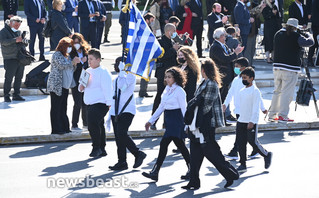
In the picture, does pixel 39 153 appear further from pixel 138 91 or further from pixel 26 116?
pixel 138 91

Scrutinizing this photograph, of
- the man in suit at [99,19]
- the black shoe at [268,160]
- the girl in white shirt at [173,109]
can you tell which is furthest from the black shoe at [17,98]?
the black shoe at [268,160]

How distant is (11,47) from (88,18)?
14.8 feet

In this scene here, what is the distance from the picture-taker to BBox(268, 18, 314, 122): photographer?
15.3 meters

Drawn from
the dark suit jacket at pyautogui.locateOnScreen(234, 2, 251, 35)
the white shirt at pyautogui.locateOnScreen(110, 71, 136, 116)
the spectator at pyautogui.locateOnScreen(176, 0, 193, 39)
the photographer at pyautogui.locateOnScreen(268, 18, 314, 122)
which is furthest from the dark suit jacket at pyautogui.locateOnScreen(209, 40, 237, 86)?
the spectator at pyautogui.locateOnScreen(176, 0, 193, 39)

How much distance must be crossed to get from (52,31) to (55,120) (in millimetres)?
6459

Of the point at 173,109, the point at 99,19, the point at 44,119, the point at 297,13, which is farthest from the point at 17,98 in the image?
the point at 297,13

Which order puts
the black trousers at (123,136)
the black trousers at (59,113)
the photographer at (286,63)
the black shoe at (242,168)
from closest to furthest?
the black trousers at (123,136)
the black shoe at (242,168)
the black trousers at (59,113)
the photographer at (286,63)

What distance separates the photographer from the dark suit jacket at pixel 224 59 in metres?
14.7

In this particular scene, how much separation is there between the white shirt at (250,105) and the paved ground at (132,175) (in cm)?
81

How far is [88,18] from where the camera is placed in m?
20.7

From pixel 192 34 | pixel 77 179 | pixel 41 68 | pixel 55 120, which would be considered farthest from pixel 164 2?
pixel 77 179

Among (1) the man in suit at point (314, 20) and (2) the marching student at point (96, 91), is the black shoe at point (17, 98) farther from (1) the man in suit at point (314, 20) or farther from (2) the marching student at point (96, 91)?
(1) the man in suit at point (314, 20)

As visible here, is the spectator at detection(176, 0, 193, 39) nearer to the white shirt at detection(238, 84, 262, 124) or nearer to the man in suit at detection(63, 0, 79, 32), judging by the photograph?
the man in suit at detection(63, 0, 79, 32)

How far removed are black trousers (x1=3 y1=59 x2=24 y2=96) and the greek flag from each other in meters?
5.35
